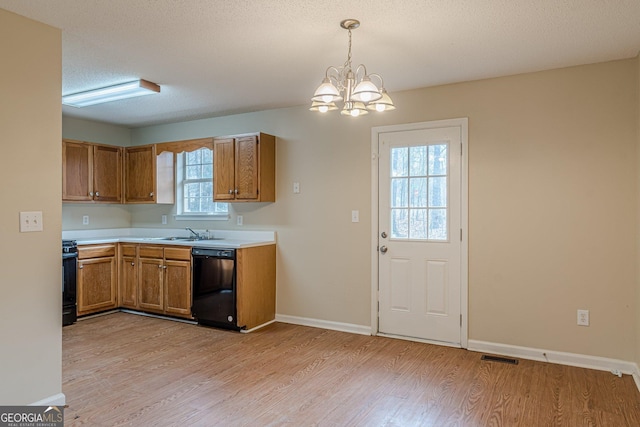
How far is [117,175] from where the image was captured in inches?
216

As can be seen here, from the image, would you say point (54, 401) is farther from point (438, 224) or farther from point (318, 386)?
point (438, 224)

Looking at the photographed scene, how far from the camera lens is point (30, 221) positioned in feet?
8.07

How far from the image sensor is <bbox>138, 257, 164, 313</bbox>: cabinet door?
15.5 feet

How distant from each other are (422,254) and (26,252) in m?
3.02

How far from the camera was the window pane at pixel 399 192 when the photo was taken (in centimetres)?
394

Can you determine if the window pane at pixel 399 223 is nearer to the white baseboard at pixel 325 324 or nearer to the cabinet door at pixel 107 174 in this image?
the white baseboard at pixel 325 324

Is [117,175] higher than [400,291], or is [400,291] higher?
[117,175]

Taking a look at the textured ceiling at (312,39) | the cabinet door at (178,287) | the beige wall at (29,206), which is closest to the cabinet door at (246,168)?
the textured ceiling at (312,39)

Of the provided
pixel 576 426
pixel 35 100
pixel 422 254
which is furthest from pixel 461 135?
pixel 35 100

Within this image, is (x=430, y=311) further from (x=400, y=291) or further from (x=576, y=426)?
(x=576, y=426)

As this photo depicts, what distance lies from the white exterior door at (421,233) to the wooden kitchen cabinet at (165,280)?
209cm

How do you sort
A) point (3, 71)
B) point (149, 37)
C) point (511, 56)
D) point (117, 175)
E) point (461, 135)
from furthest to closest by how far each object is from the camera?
point (117, 175)
point (461, 135)
point (511, 56)
point (149, 37)
point (3, 71)

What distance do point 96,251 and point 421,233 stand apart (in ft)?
12.0

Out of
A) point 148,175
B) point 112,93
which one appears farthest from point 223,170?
point 112,93
